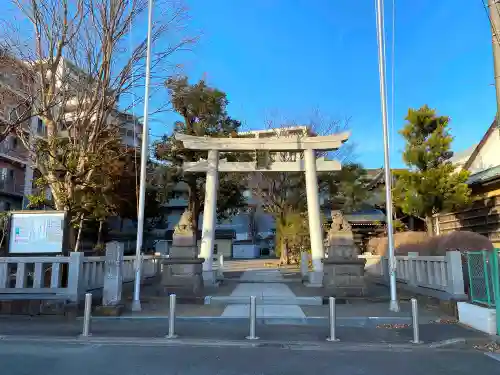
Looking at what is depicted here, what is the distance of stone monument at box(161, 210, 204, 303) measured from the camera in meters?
13.2

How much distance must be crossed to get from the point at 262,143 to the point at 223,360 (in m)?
13.9

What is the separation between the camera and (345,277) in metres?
12.7

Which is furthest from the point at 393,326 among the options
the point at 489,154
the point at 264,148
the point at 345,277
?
the point at 489,154

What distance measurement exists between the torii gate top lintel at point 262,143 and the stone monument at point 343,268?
6843mm

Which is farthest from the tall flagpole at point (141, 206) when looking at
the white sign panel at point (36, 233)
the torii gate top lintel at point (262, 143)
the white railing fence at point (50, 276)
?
the torii gate top lintel at point (262, 143)

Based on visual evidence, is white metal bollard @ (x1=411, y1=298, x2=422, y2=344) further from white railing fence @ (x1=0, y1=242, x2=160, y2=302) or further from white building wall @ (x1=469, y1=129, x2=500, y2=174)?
white building wall @ (x1=469, y1=129, x2=500, y2=174)

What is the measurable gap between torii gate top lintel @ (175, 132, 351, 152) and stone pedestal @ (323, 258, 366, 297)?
25.3 ft

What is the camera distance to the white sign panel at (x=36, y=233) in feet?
32.7

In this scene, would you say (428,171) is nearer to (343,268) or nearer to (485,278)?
(343,268)

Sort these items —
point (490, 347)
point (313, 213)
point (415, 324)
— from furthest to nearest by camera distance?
point (313, 213)
point (415, 324)
point (490, 347)

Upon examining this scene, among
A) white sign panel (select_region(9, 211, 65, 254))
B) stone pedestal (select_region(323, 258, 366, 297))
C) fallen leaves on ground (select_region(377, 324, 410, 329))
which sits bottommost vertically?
fallen leaves on ground (select_region(377, 324, 410, 329))

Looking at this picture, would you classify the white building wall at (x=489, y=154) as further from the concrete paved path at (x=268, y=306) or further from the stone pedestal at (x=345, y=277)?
the concrete paved path at (x=268, y=306)

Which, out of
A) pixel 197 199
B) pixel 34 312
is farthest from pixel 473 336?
pixel 197 199

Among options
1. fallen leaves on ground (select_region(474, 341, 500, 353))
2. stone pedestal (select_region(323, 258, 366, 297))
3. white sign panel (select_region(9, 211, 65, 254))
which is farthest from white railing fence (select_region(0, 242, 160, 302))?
fallen leaves on ground (select_region(474, 341, 500, 353))
